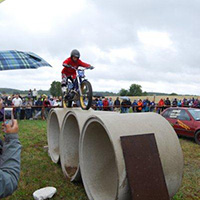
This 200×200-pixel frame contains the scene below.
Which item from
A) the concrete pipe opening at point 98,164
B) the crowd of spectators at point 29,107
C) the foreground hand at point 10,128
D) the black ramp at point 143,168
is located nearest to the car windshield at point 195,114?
the concrete pipe opening at point 98,164

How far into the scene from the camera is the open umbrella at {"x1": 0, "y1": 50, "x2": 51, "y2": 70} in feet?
11.7

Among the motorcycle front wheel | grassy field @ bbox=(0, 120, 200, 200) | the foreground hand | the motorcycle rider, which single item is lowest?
grassy field @ bbox=(0, 120, 200, 200)

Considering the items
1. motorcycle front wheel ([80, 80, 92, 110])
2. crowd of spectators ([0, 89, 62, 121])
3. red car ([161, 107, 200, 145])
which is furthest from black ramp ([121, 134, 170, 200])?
crowd of spectators ([0, 89, 62, 121])

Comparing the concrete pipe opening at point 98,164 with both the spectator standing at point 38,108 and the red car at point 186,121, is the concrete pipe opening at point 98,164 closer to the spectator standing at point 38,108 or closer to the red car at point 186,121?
the red car at point 186,121

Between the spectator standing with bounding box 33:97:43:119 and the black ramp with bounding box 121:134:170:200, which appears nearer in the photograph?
the black ramp with bounding box 121:134:170:200

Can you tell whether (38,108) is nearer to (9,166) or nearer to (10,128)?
(10,128)

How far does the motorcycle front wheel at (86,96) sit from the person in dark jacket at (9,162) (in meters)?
4.24

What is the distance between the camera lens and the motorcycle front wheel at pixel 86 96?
6254 mm

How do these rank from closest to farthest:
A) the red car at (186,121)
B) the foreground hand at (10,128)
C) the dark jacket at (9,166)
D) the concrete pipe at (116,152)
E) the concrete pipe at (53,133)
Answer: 1. the dark jacket at (9,166)
2. the foreground hand at (10,128)
3. the concrete pipe at (116,152)
4. the concrete pipe at (53,133)
5. the red car at (186,121)

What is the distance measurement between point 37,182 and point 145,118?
3.03 metres

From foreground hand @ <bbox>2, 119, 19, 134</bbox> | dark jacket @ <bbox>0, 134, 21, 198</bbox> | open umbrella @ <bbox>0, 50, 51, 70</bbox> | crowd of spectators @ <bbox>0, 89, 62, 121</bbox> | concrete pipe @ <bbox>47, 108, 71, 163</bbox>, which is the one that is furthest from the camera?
crowd of spectators @ <bbox>0, 89, 62, 121</bbox>

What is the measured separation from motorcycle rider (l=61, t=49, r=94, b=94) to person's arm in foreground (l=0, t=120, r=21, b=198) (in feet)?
17.3

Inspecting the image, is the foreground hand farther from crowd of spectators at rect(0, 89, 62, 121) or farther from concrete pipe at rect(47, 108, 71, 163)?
crowd of spectators at rect(0, 89, 62, 121)

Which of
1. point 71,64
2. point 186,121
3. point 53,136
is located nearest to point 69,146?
point 53,136
